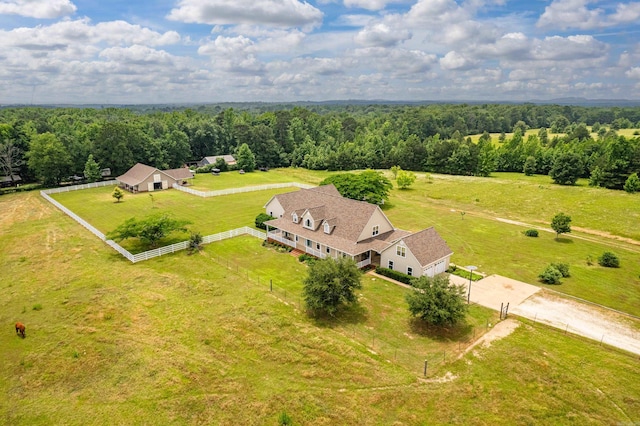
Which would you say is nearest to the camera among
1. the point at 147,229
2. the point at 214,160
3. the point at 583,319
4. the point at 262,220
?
the point at 583,319

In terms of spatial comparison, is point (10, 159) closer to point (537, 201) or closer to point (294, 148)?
point (294, 148)

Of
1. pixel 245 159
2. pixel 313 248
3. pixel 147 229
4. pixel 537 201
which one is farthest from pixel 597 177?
pixel 147 229

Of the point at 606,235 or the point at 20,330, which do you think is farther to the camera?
the point at 606,235

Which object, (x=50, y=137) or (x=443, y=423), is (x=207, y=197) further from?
(x=443, y=423)

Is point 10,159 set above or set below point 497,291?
above

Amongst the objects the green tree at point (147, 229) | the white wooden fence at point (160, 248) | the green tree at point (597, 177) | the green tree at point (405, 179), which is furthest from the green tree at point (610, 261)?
the green tree at point (147, 229)

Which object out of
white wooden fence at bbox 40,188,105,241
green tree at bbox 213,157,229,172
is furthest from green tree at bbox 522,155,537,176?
white wooden fence at bbox 40,188,105,241
